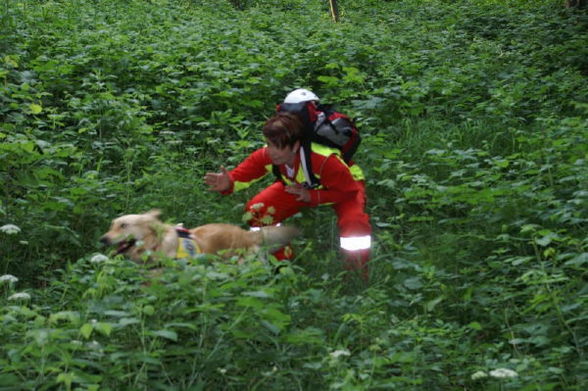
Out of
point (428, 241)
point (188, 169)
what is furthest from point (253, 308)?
point (188, 169)

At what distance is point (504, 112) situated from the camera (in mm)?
8484

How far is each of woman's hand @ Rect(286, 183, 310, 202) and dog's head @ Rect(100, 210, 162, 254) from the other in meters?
1.37

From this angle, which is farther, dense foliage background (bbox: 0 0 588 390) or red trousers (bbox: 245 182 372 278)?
red trousers (bbox: 245 182 372 278)

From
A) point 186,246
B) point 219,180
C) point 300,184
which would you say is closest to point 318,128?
point 300,184

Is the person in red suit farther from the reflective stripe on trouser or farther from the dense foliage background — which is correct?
the dense foliage background

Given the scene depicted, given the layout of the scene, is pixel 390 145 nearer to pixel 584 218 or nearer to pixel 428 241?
pixel 428 241

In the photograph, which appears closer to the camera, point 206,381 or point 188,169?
point 206,381

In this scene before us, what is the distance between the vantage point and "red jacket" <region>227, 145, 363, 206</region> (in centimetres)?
569

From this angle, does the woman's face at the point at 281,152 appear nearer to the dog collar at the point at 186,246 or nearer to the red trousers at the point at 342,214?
the red trousers at the point at 342,214

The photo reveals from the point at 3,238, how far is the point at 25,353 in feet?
8.27

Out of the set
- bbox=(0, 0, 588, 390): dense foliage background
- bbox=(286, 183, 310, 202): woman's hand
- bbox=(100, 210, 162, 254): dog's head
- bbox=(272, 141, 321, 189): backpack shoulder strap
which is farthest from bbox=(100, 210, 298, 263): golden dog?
bbox=(272, 141, 321, 189): backpack shoulder strap

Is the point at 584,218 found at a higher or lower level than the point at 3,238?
lower

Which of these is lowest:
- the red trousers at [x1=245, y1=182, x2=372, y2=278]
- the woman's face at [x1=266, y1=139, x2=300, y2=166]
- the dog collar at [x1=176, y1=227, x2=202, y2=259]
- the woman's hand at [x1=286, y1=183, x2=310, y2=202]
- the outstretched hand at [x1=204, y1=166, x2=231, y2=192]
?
the red trousers at [x1=245, y1=182, x2=372, y2=278]

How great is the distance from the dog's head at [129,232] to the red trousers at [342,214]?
110cm
